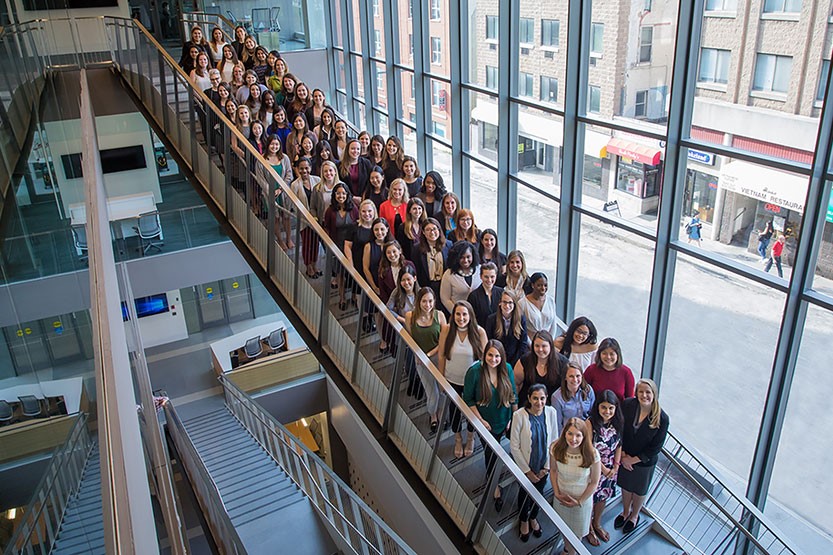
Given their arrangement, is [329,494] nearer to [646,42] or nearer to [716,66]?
[646,42]

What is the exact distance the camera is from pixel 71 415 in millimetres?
1862

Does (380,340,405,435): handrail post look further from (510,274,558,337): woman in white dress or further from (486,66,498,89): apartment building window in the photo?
(486,66,498,89): apartment building window

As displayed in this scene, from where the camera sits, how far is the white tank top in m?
5.52

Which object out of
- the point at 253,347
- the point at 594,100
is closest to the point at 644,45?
the point at 594,100

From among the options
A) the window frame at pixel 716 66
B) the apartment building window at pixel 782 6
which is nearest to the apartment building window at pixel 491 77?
the window frame at pixel 716 66

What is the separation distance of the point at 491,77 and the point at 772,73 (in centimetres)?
548

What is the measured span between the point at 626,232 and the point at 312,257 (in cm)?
418

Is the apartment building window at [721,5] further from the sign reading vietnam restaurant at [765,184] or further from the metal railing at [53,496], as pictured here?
the metal railing at [53,496]

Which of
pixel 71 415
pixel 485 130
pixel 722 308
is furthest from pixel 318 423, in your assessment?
pixel 71 415

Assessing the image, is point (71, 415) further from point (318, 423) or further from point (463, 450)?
point (318, 423)

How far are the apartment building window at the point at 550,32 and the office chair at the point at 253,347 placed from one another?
12721 millimetres

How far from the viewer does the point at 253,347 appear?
64.0 ft

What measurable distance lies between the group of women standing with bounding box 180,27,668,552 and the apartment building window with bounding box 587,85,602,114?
284 cm

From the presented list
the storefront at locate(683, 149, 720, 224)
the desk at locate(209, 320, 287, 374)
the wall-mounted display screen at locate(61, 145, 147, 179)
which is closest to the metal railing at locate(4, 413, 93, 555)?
the storefront at locate(683, 149, 720, 224)
